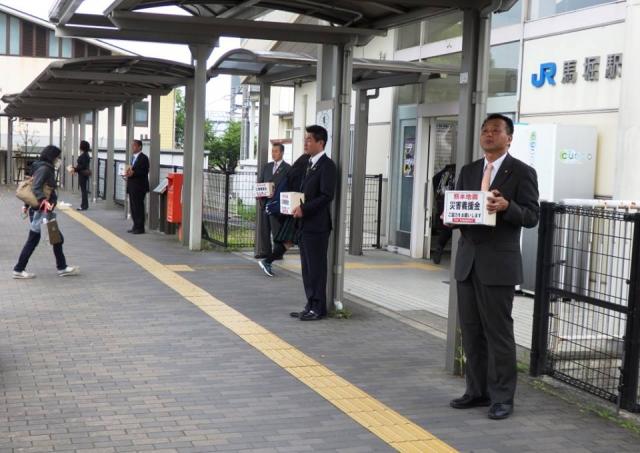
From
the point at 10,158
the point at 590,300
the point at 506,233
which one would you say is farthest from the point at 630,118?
the point at 10,158

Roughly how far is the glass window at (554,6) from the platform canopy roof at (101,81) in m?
5.69

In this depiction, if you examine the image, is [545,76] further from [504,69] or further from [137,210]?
[137,210]

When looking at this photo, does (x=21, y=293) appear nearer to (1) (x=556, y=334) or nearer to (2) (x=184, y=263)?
(2) (x=184, y=263)

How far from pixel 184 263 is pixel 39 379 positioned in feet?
21.7

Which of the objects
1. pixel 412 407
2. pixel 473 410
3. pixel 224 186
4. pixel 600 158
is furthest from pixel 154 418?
pixel 224 186

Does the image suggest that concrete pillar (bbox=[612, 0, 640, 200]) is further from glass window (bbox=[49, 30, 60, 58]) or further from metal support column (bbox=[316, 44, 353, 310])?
glass window (bbox=[49, 30, 60, 58])

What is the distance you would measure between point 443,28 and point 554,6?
3.67 m

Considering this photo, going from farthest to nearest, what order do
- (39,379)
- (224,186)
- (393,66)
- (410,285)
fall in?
1. (224,186)
2. (393,66)
3. (410,285)
4. (39,379)

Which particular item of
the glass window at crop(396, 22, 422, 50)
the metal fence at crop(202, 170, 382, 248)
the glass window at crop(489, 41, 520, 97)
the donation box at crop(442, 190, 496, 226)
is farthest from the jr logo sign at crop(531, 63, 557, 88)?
the donation box at crop(442, 190, 496, 226)

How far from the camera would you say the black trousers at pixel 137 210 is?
16.8 m

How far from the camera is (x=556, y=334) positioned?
6.48 meters

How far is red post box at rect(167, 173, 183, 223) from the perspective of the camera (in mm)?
15711

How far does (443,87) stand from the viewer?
14461 millimetres

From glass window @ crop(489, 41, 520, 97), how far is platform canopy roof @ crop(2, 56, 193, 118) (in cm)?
501
